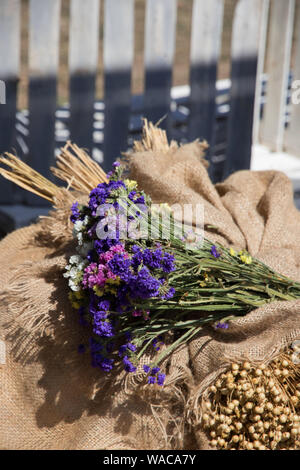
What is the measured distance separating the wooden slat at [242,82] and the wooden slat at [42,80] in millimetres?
992

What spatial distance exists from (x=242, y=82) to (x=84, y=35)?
92cm

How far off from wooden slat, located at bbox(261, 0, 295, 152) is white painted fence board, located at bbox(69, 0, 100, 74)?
53.3 inches

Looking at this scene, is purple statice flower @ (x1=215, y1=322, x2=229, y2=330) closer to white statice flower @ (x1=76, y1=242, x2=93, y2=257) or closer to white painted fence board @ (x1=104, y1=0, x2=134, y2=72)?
white statice flower @ (x1=76, y1=242, x2=93, y2=257)

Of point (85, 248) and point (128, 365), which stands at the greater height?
point (85, 248)

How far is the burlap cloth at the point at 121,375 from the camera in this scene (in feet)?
4.53

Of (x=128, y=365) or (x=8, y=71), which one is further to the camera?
(x=8, y=71)

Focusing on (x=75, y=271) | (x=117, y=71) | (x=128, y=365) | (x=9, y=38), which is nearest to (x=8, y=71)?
(x=9, y=38)

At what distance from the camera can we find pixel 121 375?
1.44 metres

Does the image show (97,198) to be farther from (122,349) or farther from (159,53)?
(159,53)

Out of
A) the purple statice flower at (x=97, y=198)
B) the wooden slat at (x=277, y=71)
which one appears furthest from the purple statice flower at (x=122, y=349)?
the wooden slat at (x=277, y=71)

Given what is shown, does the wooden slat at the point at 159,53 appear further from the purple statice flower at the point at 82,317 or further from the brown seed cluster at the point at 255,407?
the brown seed cluster at the point at 255,407

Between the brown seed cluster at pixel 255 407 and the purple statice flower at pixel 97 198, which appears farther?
the purple statice flower at pixel 97 198

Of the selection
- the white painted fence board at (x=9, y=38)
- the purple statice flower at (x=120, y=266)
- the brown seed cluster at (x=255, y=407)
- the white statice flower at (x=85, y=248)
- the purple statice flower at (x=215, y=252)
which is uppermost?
the white painted fence board at (x=9, y=38)
